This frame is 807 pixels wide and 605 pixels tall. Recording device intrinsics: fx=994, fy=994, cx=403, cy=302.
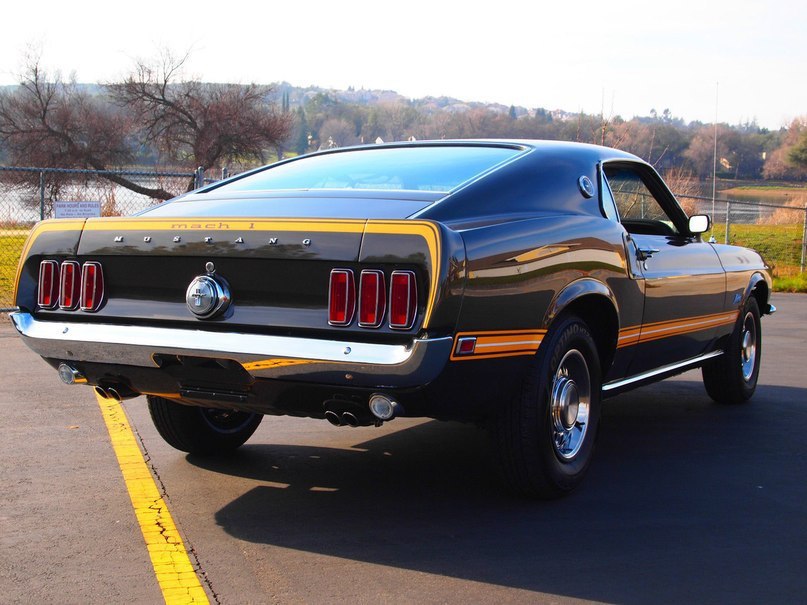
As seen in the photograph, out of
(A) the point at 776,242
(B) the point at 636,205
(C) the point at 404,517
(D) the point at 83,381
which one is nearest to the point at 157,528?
(D) the point at 83,381

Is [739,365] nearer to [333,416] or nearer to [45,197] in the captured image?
[333,416]

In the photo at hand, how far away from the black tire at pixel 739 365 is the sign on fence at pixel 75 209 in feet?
21.7

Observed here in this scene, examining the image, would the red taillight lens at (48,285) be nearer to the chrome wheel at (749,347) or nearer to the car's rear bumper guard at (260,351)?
the car's rear bumper guard at (260,351)

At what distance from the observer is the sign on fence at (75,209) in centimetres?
1034

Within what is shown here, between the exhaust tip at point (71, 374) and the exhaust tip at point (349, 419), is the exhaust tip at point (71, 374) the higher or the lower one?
the higher one

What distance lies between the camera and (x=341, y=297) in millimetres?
3623

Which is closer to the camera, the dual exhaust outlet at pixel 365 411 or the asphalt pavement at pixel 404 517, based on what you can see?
the asphalt pavement at pixel 404 517

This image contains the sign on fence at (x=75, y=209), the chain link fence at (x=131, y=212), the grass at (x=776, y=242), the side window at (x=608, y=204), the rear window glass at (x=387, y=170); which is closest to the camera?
the rear window glass at (x=387, y=170)

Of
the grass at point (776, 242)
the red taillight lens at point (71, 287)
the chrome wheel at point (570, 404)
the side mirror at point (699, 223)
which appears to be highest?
the side mirror at point (699, 223)

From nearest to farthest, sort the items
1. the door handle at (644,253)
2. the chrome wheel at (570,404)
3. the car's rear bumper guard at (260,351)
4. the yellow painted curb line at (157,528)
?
the yellow painted curb line at (157,528), the car's rear bumper guard at (260,351), the chrome wheel at (570,404), the door handle at (644,253)

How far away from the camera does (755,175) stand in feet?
102

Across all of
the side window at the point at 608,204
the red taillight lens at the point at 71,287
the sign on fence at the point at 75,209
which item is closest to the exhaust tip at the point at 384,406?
the red taillight lens at the point at 71,287

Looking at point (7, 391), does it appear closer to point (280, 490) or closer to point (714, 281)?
point (280, 490)

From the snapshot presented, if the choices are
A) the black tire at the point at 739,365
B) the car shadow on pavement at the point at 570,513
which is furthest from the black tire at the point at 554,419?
the black tire at the point at 739,365
